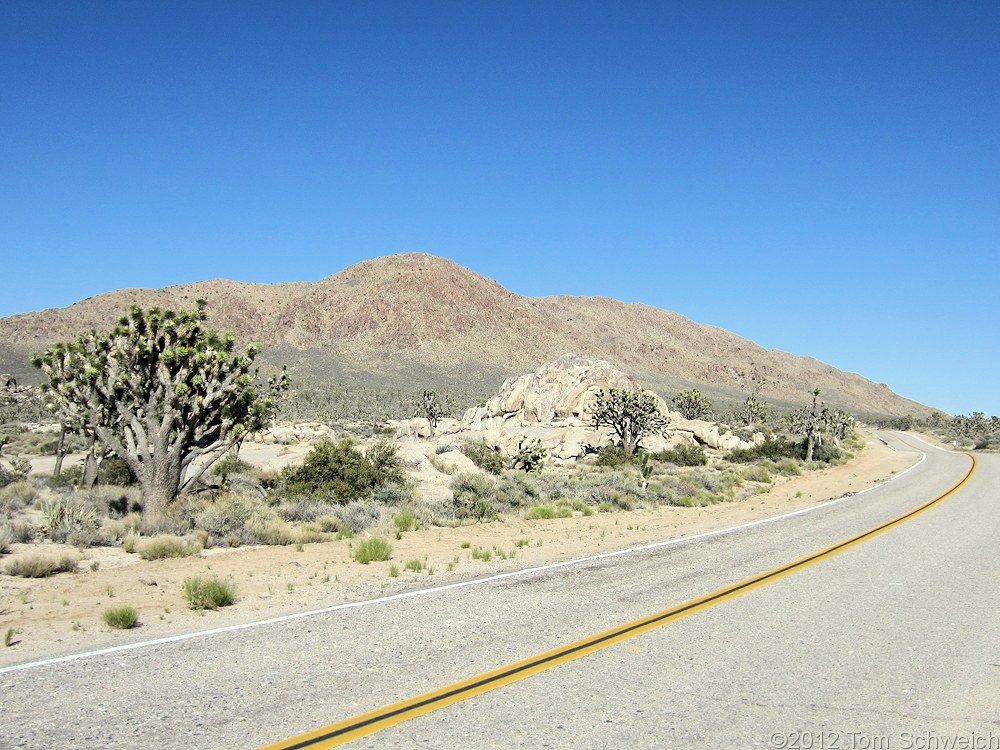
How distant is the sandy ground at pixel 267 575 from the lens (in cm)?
805

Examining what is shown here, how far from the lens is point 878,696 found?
5762 mm

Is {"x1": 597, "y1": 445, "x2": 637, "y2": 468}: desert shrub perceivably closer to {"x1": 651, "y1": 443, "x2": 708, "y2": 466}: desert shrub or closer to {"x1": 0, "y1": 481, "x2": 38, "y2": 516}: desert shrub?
{"x1": 651, "y1": 443, "x2": 708, "y2": 466}: desert shrub

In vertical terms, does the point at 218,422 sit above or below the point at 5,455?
above

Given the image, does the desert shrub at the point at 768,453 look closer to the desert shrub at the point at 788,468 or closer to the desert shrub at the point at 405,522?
the desert shrub at the point at 788,468

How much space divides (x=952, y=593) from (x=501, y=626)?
20.8 ft

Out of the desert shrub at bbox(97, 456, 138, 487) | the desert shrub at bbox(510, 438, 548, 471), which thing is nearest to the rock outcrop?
the desert shrub at bbox(510, 438, 548, 471)

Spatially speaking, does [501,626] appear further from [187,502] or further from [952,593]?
[187,502]

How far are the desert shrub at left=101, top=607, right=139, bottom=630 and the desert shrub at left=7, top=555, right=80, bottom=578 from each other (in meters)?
3.50

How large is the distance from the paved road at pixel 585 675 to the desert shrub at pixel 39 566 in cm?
503

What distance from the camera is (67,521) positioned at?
14.0 meters

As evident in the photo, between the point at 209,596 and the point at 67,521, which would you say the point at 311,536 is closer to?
the point at 67,521

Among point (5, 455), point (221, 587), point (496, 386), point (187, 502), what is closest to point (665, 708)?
point (221, 587)
